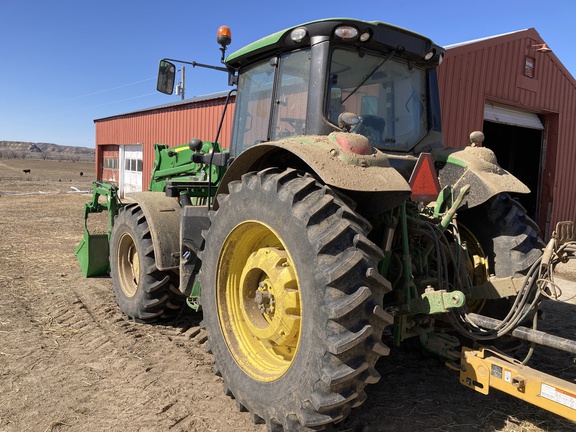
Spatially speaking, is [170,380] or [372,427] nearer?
[372,427]

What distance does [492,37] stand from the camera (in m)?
9.43

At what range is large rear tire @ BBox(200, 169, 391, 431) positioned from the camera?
7.49 feet

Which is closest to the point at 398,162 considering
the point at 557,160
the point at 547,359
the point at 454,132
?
the point at 547,359

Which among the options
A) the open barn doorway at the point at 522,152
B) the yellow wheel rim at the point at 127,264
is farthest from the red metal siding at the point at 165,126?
the open barn doorway at the point at 522,152

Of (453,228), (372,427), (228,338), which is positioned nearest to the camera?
(372,427)

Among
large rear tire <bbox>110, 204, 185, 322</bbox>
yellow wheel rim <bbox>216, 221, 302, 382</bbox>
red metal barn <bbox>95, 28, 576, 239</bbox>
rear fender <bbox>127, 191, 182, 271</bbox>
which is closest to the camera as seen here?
yellow wheel rim <bbox>216, 221, 302, 382</bbox>

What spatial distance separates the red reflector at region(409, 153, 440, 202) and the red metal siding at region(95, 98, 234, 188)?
26.5ft

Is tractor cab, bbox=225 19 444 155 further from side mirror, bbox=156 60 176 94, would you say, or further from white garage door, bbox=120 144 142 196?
white garage door, bbox=120 144 142 196

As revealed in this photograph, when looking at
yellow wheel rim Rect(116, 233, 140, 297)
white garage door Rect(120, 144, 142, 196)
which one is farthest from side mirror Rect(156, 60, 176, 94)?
white garage door Rect(120, 144, 142, 196)

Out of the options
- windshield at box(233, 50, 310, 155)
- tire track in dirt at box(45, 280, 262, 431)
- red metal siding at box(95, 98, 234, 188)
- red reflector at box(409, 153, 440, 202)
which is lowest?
tire track in dirt at box(45, 280, 262, 431)

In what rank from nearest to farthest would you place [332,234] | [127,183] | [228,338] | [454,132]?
1. [332,234]
2. [228,338]
3. [454,132]
4. [127,183]

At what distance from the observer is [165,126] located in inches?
621

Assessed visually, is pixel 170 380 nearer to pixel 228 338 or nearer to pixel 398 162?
pixel 228 338

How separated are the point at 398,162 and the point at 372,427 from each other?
1.76 metres
